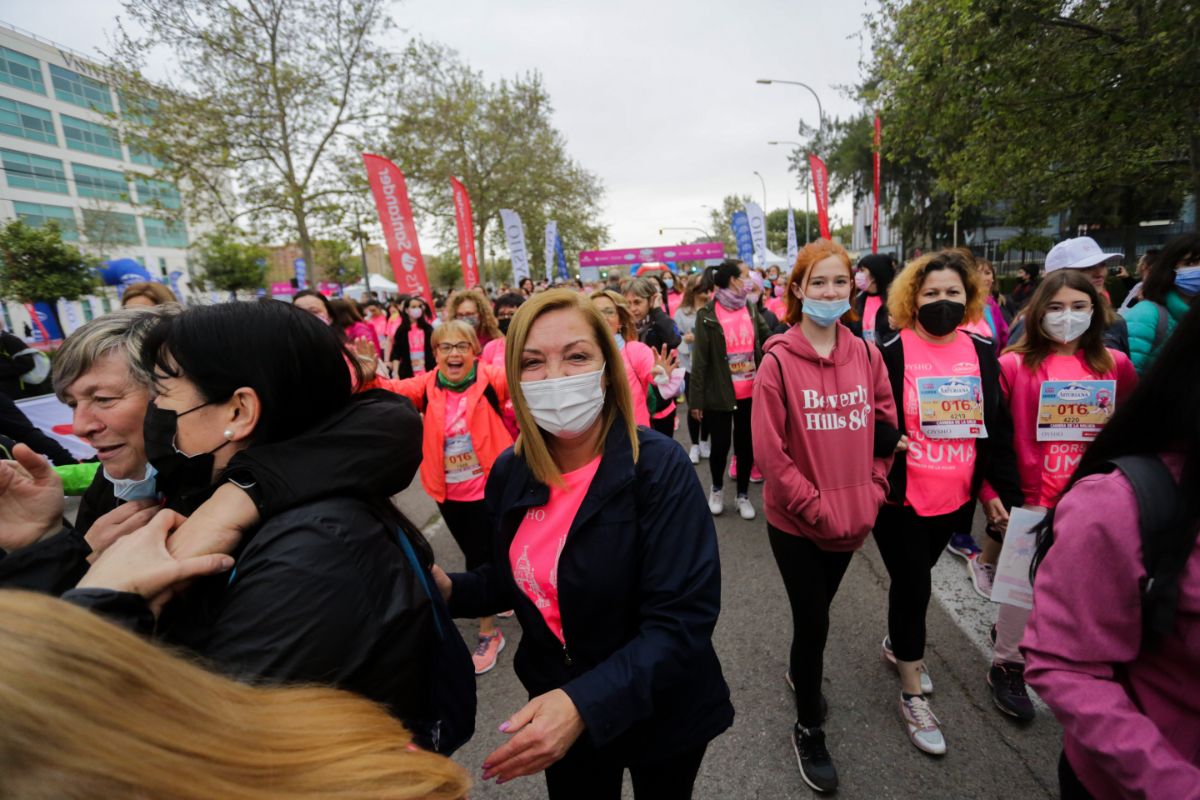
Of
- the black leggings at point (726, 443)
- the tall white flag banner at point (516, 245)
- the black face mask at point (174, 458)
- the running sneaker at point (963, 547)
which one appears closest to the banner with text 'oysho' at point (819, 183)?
the tall white flag banner at point (516, 245)

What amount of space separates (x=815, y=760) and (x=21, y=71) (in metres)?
59.6

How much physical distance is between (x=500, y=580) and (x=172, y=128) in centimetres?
1840

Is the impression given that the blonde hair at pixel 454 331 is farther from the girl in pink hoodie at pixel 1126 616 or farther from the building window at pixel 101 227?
the building window at pixel 101 227

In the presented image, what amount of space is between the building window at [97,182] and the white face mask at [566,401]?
188 ft

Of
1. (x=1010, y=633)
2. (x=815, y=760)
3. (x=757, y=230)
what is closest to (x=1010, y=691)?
(x=1010, y=633)

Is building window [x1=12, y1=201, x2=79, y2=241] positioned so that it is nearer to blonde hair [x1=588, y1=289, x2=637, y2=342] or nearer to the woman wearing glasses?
blonde hair [x1=588, y1=289, x2=637, y2=342]

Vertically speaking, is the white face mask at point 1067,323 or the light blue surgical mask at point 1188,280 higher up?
the light blue surgical mask at point 1188,280

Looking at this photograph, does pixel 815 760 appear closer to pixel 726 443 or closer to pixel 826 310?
pixel 826 310

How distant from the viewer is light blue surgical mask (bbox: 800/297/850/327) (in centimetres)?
240

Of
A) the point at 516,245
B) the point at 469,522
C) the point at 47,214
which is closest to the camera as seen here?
the point at 469,522

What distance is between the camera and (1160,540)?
1.11 metres

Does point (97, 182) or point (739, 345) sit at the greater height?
point (97, 182)

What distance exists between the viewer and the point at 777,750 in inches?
98.0

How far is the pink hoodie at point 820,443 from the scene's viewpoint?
89.1 inches
